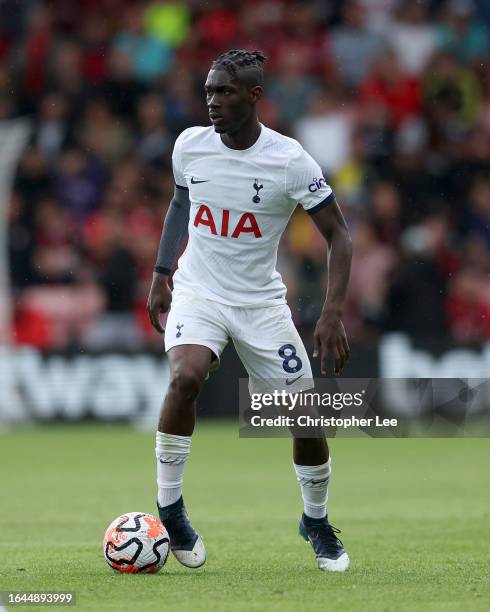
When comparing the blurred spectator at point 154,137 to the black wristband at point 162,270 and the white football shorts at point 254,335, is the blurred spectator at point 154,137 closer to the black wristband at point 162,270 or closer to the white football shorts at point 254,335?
the black wristband at point 162,270

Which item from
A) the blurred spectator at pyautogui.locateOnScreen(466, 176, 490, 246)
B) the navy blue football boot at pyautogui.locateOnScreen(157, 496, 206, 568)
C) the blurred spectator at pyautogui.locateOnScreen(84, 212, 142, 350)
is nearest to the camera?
the navy blue football boot at pyautogui.locateOnScreen(157, 496, 206, 568)

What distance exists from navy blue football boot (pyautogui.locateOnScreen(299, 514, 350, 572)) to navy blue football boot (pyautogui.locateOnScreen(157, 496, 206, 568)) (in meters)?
0.58

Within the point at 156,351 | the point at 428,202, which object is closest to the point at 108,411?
the point at 156,351

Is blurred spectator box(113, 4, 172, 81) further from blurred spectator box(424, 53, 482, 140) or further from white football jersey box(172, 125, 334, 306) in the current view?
white football jersey box(172, 125, 334, 306)

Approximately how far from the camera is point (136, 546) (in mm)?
6793

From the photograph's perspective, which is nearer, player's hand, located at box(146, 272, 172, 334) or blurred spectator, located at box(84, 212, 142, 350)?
player's hand, located at box(146, 272, 172, 334)

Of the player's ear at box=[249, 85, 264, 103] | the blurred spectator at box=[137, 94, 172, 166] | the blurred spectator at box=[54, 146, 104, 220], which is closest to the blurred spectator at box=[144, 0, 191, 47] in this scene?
the blurred spectator at box=[137, 94, 172, 166]

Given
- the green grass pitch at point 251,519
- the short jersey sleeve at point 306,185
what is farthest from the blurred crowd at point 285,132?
the short jersey sleeve at point 306,185

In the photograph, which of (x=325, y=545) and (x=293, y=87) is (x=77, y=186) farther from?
(x=325, y=545)

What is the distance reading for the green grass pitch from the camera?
6.20 metres

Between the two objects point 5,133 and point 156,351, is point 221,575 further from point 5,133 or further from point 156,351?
point 5,133

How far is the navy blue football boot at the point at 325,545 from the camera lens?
7031 mm

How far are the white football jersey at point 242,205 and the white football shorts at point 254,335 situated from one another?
0.06m

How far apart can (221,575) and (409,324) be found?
961 centimetres
